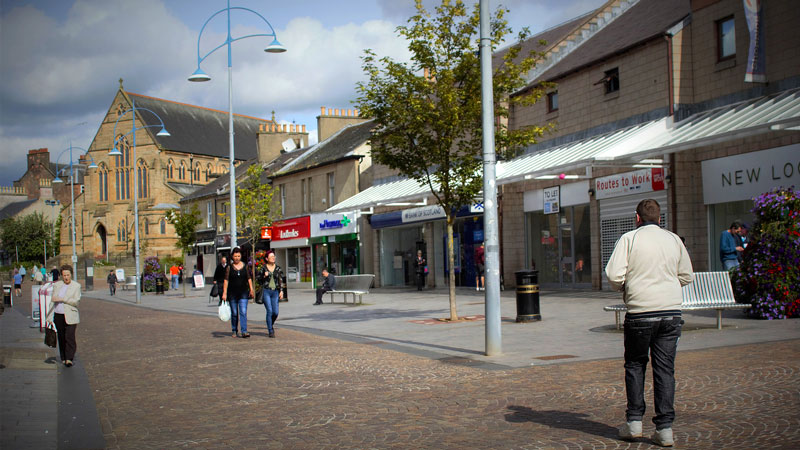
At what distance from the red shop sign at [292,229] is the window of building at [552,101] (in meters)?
19.5

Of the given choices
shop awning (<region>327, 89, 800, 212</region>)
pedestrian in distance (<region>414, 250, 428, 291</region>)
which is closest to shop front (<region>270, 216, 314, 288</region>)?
pedestrian in distance (<region>414, 250, 428, 291</region>)

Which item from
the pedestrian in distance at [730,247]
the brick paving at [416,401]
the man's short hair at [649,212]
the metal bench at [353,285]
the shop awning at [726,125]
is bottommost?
the brick paving at [416,401]

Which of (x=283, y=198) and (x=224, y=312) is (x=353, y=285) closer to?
(x=224, y=312)

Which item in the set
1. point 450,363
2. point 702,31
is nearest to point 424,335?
point 450,363

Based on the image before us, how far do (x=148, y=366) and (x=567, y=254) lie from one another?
17.3 metres

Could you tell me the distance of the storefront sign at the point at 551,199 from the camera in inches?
1003

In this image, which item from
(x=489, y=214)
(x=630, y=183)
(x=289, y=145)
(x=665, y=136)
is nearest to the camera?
(x=489, y=214)

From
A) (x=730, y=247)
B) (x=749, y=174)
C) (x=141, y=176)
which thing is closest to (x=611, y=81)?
(x=749, y=174)

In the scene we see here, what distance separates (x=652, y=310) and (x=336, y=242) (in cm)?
3489

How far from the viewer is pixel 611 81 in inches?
902

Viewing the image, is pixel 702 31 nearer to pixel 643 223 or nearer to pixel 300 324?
pixel 300 324

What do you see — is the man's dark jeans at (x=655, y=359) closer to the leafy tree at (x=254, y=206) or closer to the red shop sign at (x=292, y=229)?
the leafy tree at (x=254, y=206)

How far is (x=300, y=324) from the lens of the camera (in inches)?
718

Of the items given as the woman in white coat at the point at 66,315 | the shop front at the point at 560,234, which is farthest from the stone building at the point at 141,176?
the woman in white coat at the point at 66,315
